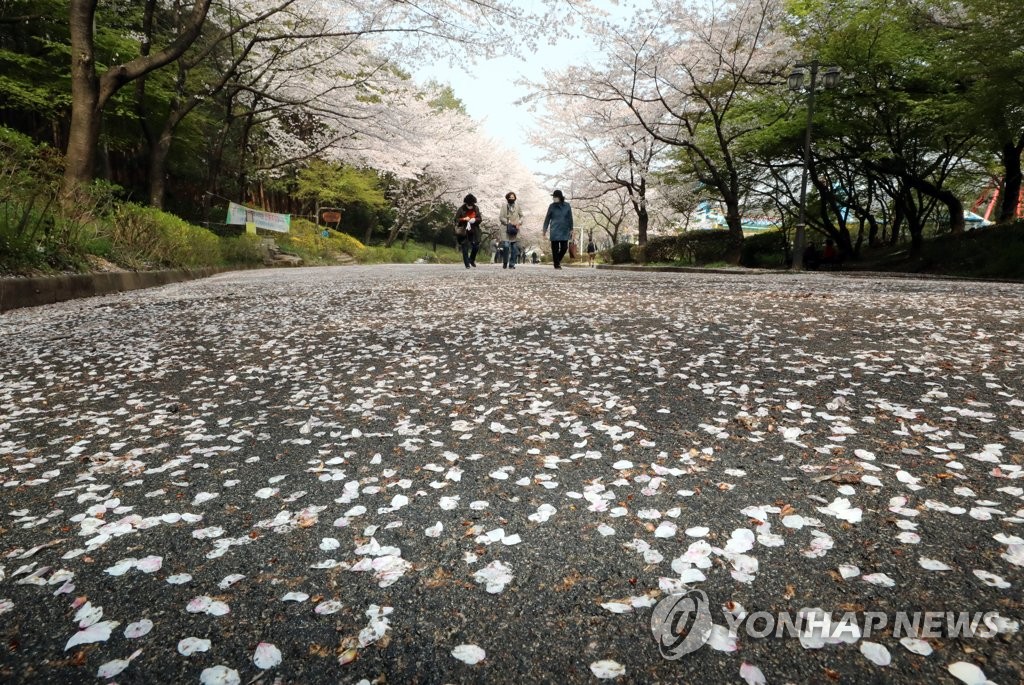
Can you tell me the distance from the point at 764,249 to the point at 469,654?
24121 millimetres

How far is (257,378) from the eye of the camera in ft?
11.2

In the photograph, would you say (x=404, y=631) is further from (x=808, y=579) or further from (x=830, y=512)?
(x=830, y=512)

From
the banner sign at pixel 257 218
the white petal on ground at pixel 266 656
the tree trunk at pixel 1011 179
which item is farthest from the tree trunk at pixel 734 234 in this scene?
the white petal on ground at pixel 266 656

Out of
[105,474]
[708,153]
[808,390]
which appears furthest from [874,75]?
[105,474]

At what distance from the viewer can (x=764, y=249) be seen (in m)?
22.8

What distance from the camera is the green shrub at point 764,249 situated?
21969mm

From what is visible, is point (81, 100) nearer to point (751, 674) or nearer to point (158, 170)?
point (158, 170)

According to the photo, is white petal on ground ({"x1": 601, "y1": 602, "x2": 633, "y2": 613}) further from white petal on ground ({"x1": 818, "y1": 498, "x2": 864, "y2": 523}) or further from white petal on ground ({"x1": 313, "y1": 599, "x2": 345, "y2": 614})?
white petal on ground ({"x1": 818, "y1": 498, "x2": 864, "y2": 523})

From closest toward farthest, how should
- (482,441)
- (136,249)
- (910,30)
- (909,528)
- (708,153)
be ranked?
1. (909,528)
2. (482,441)
3. (136,249)
4. (910,30)
5. (708,153)

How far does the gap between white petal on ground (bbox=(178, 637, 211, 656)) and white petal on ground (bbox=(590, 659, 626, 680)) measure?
2.54ft

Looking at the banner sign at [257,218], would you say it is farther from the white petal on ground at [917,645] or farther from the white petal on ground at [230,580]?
the white petal on ground at [917,645]

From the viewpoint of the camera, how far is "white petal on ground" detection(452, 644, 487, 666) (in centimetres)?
115

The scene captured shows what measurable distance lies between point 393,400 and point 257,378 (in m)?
1.02
